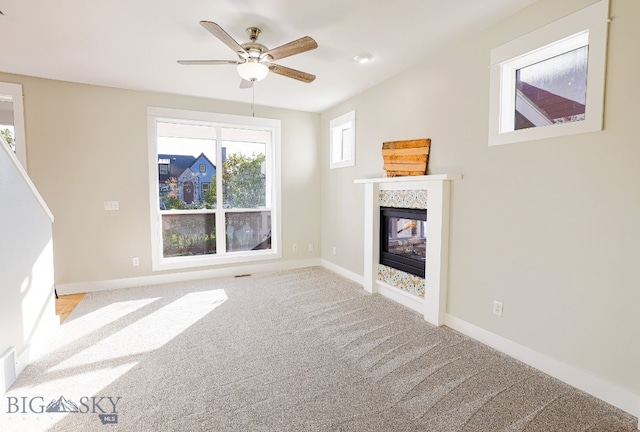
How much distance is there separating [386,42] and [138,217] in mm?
3947

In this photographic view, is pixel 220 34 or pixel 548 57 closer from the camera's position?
pixel 220 34

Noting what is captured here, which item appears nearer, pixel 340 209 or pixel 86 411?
pixel 86 411

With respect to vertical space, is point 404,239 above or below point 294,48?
below

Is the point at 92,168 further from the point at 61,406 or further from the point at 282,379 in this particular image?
the point at 282,379

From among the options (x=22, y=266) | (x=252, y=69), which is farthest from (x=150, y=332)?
(x=252, y=69)

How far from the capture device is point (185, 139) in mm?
4652

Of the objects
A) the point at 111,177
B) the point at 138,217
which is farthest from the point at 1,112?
the point at 138,217

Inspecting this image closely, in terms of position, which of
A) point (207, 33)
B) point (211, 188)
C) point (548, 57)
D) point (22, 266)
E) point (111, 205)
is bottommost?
point (22, 266)

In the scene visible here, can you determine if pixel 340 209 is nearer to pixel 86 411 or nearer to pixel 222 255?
pixel 222 255

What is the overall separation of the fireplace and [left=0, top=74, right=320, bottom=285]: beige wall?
3277 millimetres

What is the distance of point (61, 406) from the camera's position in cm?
187

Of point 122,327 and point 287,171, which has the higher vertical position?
point 287,171

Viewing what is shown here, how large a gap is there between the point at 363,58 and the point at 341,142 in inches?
78.4

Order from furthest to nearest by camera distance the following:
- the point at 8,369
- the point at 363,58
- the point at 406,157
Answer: the point at 406,157, the point at 363,58, the point at 8,369
